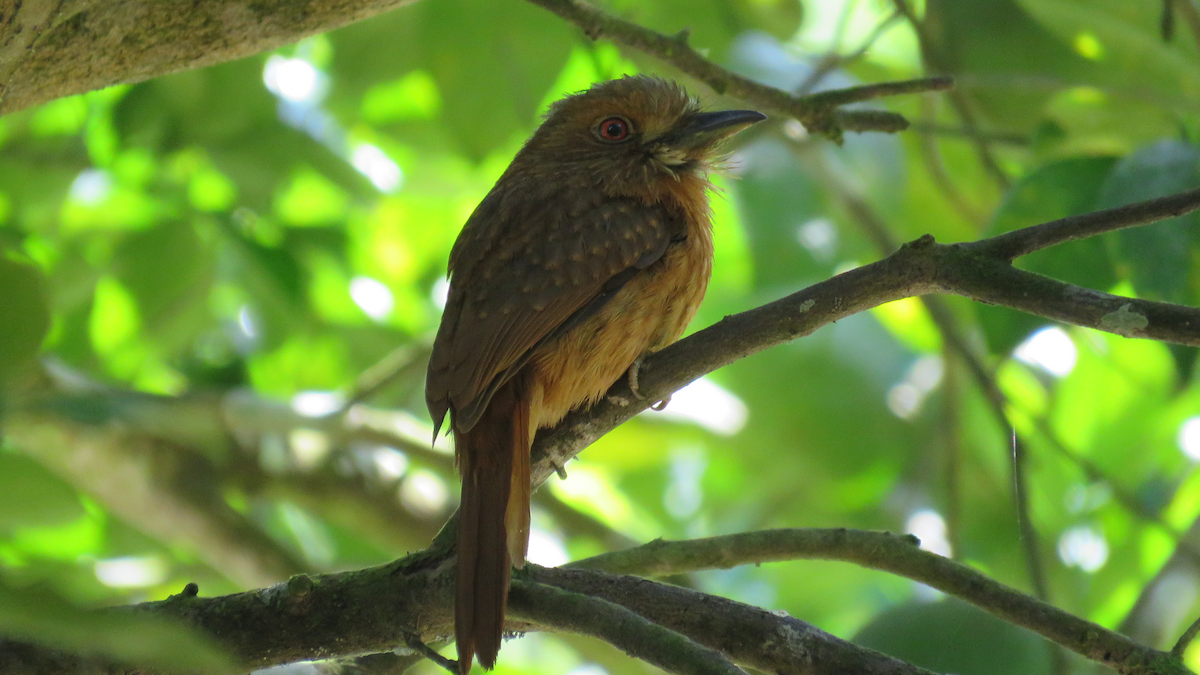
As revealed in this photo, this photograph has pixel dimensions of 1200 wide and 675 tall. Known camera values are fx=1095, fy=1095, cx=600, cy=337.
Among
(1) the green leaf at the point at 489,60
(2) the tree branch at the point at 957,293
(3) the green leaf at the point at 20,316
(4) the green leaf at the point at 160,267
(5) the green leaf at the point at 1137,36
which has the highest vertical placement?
(1) the green leaf at the point at 489,60

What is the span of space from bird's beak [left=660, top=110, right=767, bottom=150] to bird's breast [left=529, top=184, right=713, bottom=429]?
41 centimetres

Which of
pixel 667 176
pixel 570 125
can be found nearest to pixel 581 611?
pixel 667 176

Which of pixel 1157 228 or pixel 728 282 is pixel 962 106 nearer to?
pixel 1157 228

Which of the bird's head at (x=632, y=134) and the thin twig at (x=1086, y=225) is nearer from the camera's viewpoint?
the thin twig at (x=1086, y=225)

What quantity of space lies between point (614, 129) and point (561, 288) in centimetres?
92

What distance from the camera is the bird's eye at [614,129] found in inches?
139

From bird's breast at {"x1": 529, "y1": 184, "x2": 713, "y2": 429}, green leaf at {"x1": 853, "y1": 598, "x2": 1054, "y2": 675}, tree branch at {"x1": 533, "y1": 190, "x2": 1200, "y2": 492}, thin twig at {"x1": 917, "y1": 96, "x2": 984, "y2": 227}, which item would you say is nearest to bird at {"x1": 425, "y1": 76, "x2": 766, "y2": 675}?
bird's breast at {"x1": 529, "y1": 184, "x2": 713, "y2": 429}

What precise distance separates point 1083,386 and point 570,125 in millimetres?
2505

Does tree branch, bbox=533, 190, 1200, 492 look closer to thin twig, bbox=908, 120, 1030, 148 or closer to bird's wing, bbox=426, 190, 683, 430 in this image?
bird's wing, bbox=426, 190, 683, 430

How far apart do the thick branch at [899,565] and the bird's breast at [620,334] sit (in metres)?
0.49

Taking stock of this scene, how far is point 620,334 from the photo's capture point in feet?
9.17

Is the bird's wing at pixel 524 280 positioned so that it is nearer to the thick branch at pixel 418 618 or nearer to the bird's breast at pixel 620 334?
the bird's breast at pixel 620 334

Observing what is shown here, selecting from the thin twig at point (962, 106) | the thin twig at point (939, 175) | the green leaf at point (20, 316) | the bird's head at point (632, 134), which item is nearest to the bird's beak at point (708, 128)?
the bird's head at point (632, 134)

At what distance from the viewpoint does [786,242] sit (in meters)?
4.50
